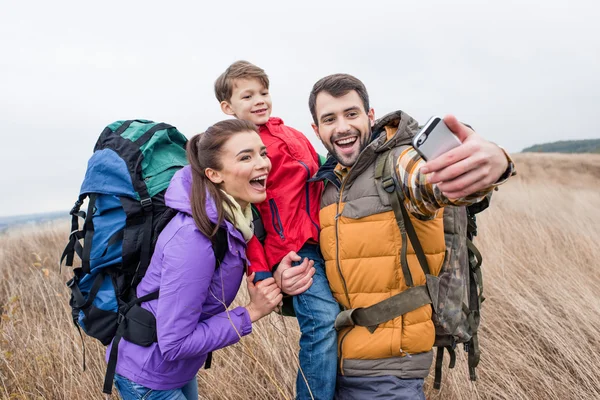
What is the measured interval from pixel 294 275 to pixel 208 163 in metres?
0.77

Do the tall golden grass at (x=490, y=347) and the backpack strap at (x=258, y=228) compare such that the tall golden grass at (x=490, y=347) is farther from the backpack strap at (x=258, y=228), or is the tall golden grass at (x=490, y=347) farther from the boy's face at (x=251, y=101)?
Result: the boy's face at (x=251, y=101)

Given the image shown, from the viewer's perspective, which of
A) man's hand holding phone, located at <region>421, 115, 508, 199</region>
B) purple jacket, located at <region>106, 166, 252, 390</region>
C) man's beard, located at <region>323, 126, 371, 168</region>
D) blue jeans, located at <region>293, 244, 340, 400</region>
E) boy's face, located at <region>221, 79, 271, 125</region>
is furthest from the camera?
boy's face, located at <region>221, 79, 271, 125</region>

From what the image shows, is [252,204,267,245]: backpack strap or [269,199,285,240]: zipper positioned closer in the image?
[269,199,285,240]: zipper

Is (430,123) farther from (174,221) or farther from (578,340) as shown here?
(578,340)

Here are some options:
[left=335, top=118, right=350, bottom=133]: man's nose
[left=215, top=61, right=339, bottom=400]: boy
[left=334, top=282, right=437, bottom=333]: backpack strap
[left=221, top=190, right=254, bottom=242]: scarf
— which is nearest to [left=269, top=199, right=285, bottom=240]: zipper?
[left=215, top=61, right=339, bottom=400]: boy

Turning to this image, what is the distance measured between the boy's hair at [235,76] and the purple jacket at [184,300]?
1.08m

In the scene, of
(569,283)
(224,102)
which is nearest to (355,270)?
(224,102)

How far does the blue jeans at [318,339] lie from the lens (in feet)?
6.48

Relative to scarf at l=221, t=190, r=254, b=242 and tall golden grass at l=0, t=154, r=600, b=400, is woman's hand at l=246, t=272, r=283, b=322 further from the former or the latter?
scarf at l=221, t=190, r=254, b=242

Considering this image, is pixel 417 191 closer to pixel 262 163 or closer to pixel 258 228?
pixel 262 163

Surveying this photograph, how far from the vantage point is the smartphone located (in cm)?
116

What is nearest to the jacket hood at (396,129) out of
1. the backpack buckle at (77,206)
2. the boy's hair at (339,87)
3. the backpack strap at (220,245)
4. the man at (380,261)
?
the man at (380,261)

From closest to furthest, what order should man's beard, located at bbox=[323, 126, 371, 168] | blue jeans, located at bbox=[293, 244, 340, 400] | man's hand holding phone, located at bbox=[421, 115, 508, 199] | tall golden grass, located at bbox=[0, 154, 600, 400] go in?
man's hand holding phone, located at bbox=[421, 115, 508, 199]
blue jeans, located at bbox=[293, 244, 340, 400]
man's beard, located at bbox=[323, 126, 371, 168]
tall golden grass, located at bbox=[0, 154, 600, 400]

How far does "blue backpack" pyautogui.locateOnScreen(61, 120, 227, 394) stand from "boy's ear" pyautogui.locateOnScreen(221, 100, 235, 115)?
1009 millimetres
